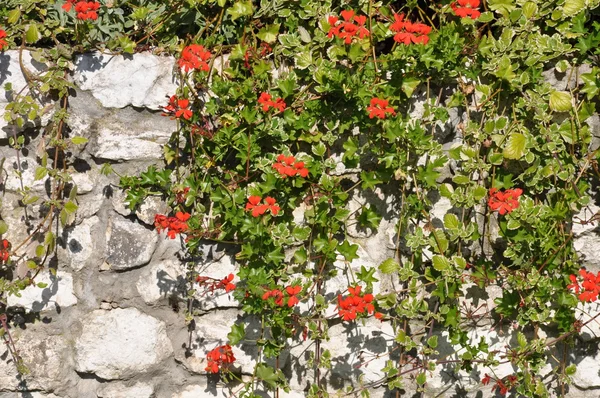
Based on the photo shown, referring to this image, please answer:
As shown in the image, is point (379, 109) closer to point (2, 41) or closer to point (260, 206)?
point (260, 206)

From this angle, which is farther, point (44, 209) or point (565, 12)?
point (44, 209)

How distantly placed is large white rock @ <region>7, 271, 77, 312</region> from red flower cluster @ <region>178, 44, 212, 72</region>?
91 cm

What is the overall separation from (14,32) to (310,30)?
3.55ft

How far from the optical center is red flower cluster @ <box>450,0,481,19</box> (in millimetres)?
2268

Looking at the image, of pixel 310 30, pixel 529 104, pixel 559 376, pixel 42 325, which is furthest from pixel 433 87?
pixel 42 325

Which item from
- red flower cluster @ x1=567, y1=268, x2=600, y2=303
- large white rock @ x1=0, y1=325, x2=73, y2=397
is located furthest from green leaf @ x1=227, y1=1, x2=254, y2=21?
red flower cluster @ x1=567, y1=268, x2=600, y2=303

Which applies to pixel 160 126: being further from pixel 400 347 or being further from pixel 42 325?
pixel 400 347

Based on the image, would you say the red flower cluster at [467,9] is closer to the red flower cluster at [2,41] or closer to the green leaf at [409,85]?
the green leaf at [409,85]

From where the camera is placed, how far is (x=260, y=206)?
231 centimetres

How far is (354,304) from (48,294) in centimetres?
115

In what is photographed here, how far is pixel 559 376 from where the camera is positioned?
2482mm

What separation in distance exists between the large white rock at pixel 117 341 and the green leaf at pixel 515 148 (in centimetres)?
141

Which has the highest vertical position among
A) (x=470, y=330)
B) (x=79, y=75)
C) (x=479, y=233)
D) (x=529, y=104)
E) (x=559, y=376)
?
(x=79, y=75)

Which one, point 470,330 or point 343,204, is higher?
→ point 343,204
